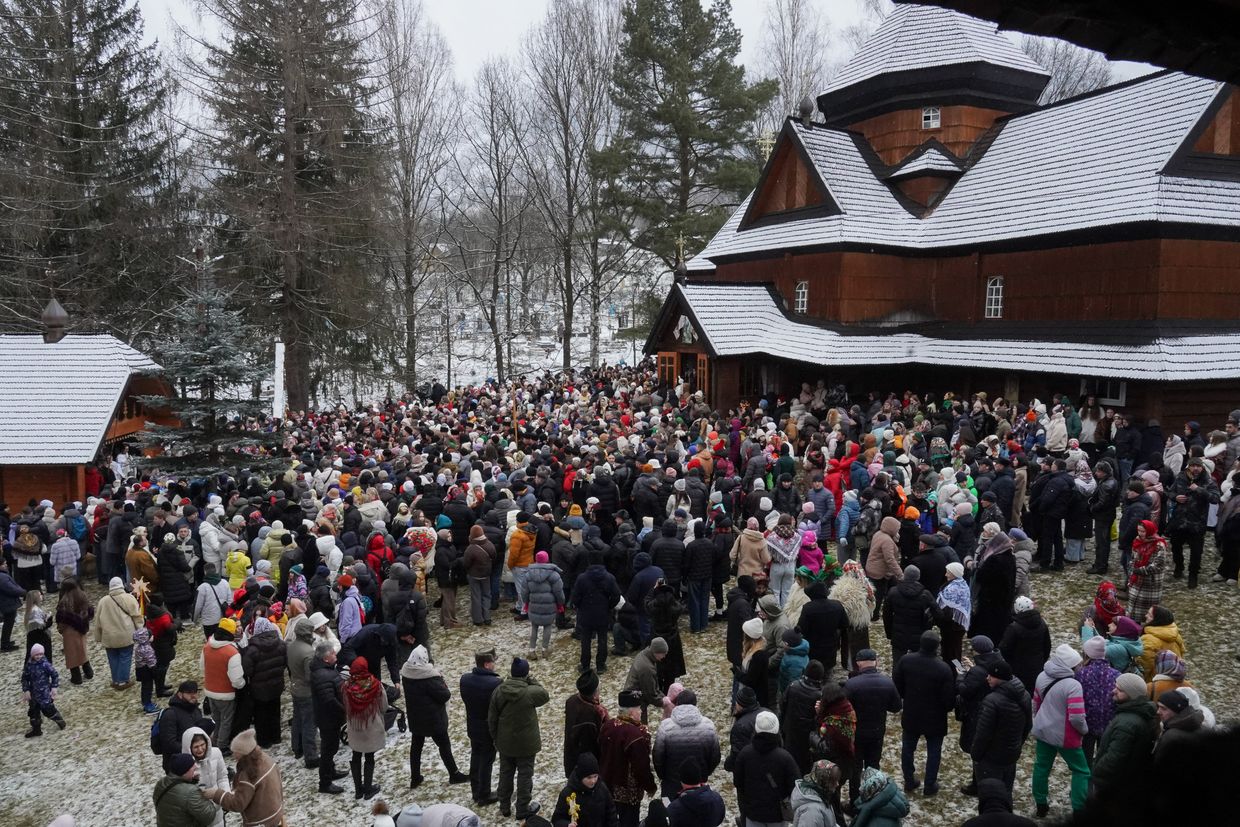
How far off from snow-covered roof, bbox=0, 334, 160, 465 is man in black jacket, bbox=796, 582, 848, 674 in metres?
18.2

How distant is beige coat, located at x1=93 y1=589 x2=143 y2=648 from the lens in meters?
10.5

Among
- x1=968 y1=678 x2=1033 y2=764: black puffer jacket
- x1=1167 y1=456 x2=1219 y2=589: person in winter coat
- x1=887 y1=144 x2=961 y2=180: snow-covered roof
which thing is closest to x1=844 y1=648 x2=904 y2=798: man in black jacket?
x1=968 y1=678 x2=1033 y2=764: black puffer jacket

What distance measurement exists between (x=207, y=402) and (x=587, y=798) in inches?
592

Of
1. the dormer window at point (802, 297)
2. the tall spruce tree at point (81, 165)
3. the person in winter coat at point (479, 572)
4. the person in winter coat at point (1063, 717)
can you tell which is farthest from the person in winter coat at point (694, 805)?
the tall spruce tree at point (81, 165)

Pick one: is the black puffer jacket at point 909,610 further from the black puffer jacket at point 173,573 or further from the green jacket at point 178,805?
the black puffer jacket at point 173,573

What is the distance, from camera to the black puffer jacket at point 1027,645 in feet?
25.5

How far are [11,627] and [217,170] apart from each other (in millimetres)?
21851

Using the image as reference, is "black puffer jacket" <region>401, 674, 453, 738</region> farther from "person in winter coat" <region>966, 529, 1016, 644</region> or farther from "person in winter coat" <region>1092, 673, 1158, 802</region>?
"person in winter coat" <region>966, 529, 1016, 644</region>

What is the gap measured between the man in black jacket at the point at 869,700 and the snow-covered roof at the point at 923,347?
13976mm

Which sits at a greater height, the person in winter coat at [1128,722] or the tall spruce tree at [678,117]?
the tall spruce tree at [678,117]

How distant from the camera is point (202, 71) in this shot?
27.7 meters

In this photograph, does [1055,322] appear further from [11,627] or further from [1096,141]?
[11,627]

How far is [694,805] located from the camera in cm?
601

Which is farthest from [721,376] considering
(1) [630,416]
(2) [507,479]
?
(2) [507,479]
